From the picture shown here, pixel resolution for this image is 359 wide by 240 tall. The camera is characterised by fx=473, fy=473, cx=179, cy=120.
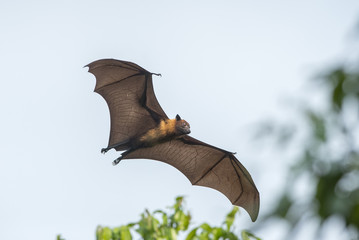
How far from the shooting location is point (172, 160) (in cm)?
1317

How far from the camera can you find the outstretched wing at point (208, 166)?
1266 centimetres

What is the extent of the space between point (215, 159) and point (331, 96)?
11.8m

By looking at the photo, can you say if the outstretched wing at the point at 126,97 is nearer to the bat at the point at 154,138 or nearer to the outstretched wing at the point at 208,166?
the bat at the point at 154,138

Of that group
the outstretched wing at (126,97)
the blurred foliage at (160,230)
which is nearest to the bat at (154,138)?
the outstretched wing at (126,97)

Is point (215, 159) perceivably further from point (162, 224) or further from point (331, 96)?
point (331, 96)

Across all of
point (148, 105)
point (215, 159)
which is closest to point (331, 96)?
point (148, 105)

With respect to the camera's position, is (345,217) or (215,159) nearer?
(345,217)

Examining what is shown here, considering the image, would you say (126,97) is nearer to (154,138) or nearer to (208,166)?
(154,138)

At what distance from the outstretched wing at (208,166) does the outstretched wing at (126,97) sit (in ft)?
2.36

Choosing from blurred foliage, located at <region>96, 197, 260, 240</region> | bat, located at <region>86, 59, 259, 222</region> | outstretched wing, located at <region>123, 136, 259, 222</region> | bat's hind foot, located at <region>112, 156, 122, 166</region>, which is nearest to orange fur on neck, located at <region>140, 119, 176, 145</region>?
bat, located at <region>86, 59, 259, 222</region>

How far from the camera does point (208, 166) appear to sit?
13.2 m

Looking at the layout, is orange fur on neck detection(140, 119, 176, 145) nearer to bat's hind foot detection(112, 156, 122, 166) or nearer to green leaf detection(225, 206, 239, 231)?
bat's hind foot detection(112, 156, 122, 166)

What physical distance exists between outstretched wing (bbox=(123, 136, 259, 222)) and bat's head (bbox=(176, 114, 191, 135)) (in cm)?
126

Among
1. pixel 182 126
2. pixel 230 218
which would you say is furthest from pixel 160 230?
pixel 182 126
